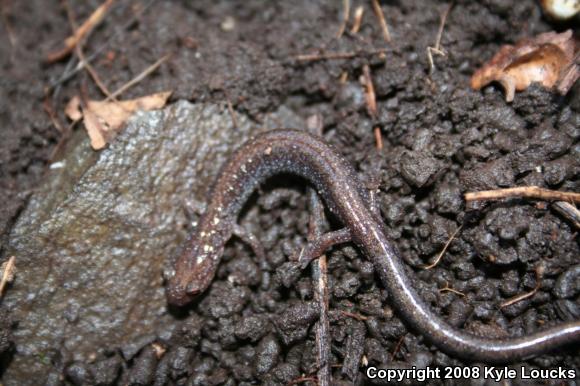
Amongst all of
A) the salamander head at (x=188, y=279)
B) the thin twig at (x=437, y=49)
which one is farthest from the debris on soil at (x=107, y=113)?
the thin twig at (x=437, y=49)

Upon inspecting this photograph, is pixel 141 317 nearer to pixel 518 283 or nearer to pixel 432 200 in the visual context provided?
pixel 432 200

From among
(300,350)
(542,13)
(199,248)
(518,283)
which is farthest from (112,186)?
(542,13)

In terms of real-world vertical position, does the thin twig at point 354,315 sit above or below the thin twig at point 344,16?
below

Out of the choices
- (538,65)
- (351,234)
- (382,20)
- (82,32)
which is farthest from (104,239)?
(538,65)

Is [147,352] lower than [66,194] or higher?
lower

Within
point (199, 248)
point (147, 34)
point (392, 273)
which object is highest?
point (147, 34)

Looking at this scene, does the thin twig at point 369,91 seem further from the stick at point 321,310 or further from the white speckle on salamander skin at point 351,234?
the stick at point 321,310

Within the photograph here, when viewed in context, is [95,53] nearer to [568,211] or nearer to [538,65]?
[538,65]
